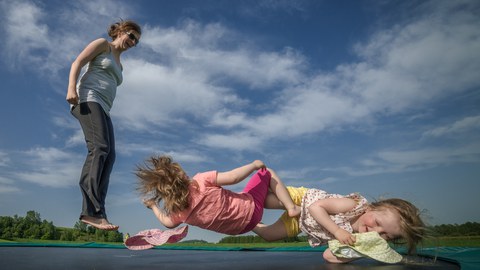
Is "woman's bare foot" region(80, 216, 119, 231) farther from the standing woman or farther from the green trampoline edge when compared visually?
the green trampoline edge

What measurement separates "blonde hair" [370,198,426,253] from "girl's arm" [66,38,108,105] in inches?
76.3

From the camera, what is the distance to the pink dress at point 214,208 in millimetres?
1895

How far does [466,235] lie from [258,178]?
188cm

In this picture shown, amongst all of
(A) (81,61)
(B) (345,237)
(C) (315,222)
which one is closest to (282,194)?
(C) (315,222)

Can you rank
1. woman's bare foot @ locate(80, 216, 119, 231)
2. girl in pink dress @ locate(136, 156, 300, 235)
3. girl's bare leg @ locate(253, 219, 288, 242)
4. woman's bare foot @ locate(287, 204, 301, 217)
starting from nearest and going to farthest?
girl in pink dress @ locate(136, 156, 300, 235), woman's bare foot @ locate(287, 204, 301, 217), girl's bare leg @ locate(253, 219, 288, 242), woman's bare foot @ locate(80, 216, 119, 231)

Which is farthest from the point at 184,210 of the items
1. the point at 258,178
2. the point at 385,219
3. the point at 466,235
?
the point at 466,235

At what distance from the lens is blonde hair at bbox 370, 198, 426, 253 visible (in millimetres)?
1788

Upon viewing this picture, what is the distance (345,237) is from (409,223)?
13.3 inches

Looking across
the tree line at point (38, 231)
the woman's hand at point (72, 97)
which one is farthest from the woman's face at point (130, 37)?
the tree line at point (38, 231)

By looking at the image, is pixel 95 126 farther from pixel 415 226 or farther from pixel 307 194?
pixel 415 226

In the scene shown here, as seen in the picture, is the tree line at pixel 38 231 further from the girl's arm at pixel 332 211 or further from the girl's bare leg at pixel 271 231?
the girl's arm at pixel 332 211

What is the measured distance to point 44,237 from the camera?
5188 millimetres

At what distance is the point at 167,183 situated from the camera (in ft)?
6.23

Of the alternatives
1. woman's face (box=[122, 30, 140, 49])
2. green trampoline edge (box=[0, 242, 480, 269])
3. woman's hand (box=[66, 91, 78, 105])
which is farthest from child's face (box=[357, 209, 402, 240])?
woman's face (box=[122, 30, 140, 49])
